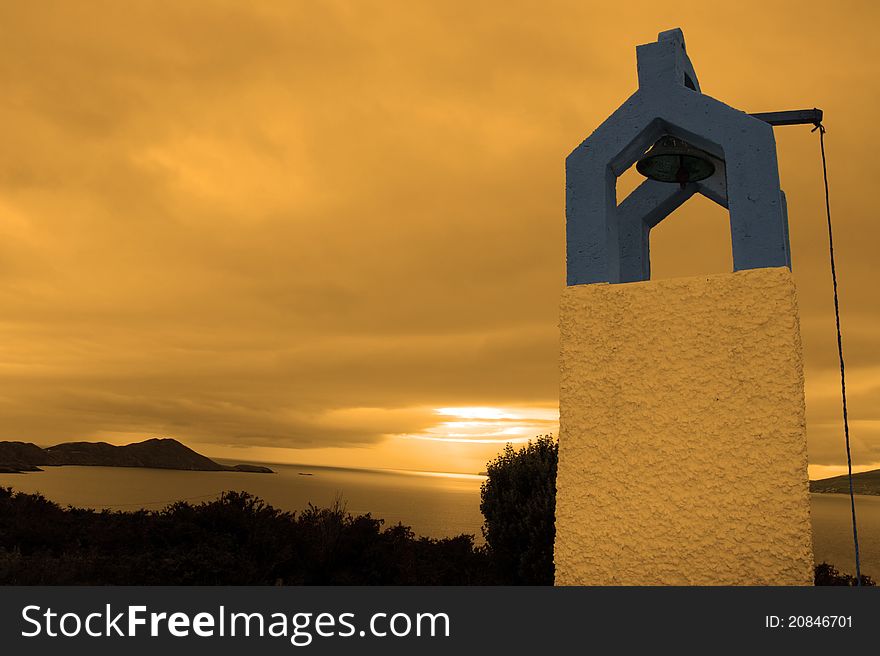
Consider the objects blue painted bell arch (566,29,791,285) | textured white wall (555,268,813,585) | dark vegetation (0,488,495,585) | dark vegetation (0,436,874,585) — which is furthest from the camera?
dark vegetation (0,436,874,585)

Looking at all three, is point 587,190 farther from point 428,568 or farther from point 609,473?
point 428,568

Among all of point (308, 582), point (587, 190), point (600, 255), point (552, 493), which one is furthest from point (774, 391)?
point (308, 582)

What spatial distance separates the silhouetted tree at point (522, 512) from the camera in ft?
34.7

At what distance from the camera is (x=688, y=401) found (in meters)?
5.25

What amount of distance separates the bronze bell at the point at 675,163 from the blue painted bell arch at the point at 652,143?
166mm

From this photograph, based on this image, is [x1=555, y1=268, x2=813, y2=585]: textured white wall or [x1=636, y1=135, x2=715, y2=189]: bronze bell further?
[x1=636, y1=135, x2=715, y2=189]: bronze bell

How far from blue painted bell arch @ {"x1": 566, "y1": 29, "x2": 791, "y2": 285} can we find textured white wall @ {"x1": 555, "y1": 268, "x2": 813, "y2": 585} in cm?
37

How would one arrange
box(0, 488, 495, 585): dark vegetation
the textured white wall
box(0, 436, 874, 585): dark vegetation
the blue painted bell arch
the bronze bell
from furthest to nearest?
1. box(0, 436, 874, 585): dark vegetation
2. box(0, 488, 495, 585): dark vegetation
3. the bronze bell
4. the blue painted bell arch
5. the textured white wall

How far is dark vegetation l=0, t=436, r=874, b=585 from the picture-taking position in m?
8.96

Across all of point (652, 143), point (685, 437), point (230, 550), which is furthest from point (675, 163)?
point (230, 550)

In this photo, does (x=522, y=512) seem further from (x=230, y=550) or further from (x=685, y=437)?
(x=685, y=437)

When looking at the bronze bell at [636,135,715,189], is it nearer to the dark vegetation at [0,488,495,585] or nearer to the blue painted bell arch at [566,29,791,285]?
the blue painted bell arch at [566,29,791,285]

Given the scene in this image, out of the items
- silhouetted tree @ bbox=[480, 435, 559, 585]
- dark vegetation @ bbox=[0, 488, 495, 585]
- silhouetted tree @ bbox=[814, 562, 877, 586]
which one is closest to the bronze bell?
silhouetted tree @ bbox=[480, 435, 559, 585]

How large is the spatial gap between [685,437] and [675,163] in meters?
2.98
